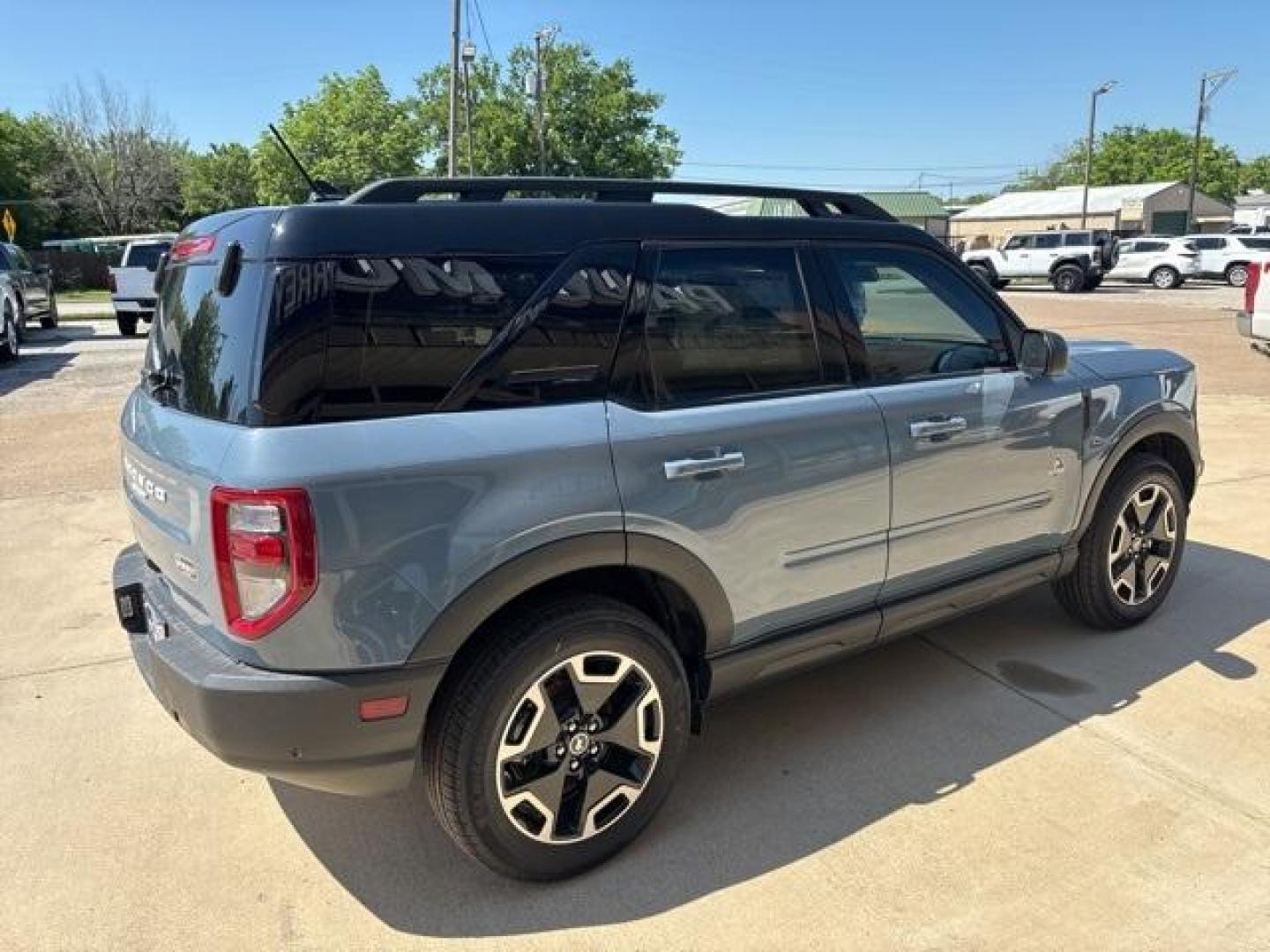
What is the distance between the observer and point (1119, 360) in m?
4.02

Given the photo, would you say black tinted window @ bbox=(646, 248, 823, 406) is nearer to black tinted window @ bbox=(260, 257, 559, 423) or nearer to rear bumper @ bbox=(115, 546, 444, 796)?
black tinted window @ bbox=(260, 257, 559, 423)

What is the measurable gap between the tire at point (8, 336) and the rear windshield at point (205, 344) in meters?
13.7

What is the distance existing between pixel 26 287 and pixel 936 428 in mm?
19564

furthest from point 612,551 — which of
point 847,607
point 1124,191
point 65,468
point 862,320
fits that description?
point 1124,191

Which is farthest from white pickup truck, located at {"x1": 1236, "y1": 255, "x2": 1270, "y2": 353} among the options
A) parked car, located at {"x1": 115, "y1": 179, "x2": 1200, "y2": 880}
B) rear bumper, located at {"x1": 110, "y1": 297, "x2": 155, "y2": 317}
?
rear bumper, located at {"x1": 110, "y1": 297, "x2": 155, "y2": 317}

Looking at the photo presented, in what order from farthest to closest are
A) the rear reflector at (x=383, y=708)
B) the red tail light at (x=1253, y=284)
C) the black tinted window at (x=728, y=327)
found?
the red tail light at (x=1253, y=284), the black tinted window at (x=728, y=327), the rear reflector at (x=383, y=708)

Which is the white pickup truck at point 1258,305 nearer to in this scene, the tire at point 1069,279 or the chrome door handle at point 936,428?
the chrome door handle at point 936,428

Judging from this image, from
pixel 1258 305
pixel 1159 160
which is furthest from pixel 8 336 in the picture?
pixel 1159 160

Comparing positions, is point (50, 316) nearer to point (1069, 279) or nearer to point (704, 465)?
point (704, 465)

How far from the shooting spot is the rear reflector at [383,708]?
2236 mm

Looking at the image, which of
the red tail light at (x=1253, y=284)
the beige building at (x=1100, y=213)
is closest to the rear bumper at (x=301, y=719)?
the red tail light at (x=1253, y=284)

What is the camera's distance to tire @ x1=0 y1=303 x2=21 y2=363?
14.1 m

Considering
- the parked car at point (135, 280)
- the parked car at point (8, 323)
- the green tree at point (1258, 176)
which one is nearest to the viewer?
the parked car at point (8, 323)

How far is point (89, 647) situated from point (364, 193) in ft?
9.41
